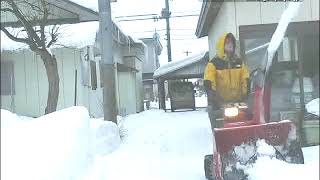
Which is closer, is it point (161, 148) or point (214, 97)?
point (214, 97)

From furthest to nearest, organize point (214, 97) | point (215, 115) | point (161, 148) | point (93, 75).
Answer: point (93, 75) < point (161, 148) < point (215, 115) < point (214, 97)

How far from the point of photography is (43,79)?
5.64 m

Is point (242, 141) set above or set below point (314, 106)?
below

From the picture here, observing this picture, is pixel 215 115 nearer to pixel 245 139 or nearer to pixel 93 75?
pixel 245 139

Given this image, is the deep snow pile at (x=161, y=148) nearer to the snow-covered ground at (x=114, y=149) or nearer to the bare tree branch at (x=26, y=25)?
the snow-covered ground at (x=114, y=149)

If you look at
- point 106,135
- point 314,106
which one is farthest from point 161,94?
point 314,106

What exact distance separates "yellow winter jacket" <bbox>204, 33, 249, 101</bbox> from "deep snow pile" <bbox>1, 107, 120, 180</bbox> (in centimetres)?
110

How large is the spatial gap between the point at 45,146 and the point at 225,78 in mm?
1976

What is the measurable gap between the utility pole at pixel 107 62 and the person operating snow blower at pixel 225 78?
3979 millimetres

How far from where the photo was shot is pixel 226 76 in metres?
4.23

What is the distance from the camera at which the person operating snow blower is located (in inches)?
152

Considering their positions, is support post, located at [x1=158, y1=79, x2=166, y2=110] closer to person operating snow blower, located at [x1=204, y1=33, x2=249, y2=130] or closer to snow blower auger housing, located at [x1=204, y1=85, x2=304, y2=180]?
snow blower auger housing, located at [x1=204, y1=85, x2=304, y2=180]

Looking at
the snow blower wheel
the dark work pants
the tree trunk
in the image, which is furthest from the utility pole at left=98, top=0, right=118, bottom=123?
the dark work pants

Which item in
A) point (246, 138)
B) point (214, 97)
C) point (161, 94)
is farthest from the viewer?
point (161, 94)
